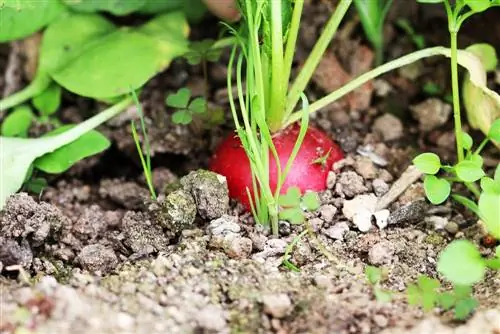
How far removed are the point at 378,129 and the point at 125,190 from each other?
1.86 feet

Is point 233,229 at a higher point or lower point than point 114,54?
lower

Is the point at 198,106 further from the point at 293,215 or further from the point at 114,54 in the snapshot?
the point at 293,215

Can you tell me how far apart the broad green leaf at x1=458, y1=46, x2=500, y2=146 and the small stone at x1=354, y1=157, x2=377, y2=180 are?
0.24 metres

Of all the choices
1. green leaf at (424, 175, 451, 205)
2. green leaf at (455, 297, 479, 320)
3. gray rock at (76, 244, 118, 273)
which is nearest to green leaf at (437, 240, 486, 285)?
green leaf at (455, 297, 479, 320)

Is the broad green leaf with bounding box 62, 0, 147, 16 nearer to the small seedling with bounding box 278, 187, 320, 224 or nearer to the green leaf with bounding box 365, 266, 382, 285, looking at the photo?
the small seedling with bounding box 278, 187, 320, 224

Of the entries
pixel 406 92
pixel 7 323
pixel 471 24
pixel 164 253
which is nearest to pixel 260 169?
pixel 164 253

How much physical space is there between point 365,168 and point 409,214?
13cm

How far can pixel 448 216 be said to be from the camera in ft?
4.99

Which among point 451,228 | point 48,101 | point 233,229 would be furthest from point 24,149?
point 451,228

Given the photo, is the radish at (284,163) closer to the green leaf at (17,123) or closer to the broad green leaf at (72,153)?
the broad green leaf at (72,153)

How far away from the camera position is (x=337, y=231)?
4.63ft

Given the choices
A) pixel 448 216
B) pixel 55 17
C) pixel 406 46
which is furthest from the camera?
pixel 406 46

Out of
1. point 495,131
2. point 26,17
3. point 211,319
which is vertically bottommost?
point 211,319

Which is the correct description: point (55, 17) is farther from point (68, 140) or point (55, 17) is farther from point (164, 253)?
point (164, 253)
